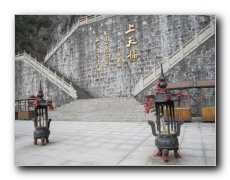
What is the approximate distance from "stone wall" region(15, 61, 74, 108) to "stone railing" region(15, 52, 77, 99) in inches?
9.3

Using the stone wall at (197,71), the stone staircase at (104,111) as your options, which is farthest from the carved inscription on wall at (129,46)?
the stone wall at (197,71)

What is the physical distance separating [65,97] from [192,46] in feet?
29.2

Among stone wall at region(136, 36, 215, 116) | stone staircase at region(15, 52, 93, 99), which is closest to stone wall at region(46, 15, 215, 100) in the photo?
stone wall at region(136, 36, 215, 116)

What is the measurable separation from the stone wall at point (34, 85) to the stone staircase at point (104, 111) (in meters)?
1.50

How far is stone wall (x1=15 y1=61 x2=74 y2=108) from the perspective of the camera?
1423 cm

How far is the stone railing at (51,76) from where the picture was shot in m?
14.0

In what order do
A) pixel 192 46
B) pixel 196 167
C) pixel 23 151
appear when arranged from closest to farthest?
pixel 196 167 < pixel 23 151 < pixel 192 46

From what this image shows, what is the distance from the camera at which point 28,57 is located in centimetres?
1591

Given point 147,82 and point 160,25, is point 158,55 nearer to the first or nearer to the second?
point 160,25

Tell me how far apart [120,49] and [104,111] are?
5.36 m

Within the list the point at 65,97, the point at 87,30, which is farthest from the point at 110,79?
the point at 87,30

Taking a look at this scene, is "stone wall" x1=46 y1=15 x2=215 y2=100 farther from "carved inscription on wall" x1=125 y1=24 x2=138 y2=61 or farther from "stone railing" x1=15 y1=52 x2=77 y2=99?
"stone railing" x1=15 y1=52 x2=77 y2=99

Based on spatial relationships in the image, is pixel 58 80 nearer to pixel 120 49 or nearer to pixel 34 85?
pixel 34 85

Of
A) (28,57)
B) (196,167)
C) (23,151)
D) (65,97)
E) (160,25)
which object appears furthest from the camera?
(28,57)
